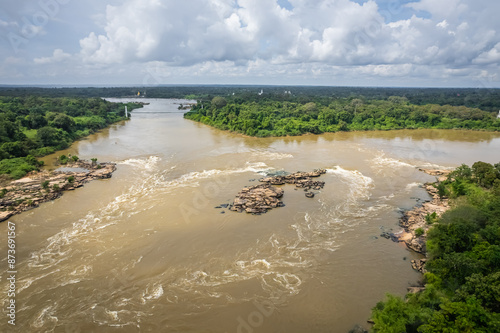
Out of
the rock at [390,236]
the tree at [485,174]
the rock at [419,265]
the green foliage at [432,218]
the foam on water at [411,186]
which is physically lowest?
the rock at [419,265]

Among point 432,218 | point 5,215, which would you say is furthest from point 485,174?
point 5,215

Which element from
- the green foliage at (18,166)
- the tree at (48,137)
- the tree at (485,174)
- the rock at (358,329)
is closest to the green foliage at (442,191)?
the tree at (485,174)

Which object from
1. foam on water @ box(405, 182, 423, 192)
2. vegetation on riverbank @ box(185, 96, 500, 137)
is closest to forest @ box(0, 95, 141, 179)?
vegetation on riverbank @ box(185, 96, 500, 137)

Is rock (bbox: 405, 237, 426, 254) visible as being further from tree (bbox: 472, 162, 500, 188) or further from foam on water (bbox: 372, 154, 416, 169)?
foam on water (bbox: 372, 154, 416, 169)

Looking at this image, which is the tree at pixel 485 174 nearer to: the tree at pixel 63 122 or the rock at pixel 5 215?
the rock at pixel 5 215

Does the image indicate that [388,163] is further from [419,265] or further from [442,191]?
[419,265]

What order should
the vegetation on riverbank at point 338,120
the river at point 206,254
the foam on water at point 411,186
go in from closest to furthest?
the river at point 206,254 → the foam on water at point 411,186 → the vegetation on riverbank at point 338,120
